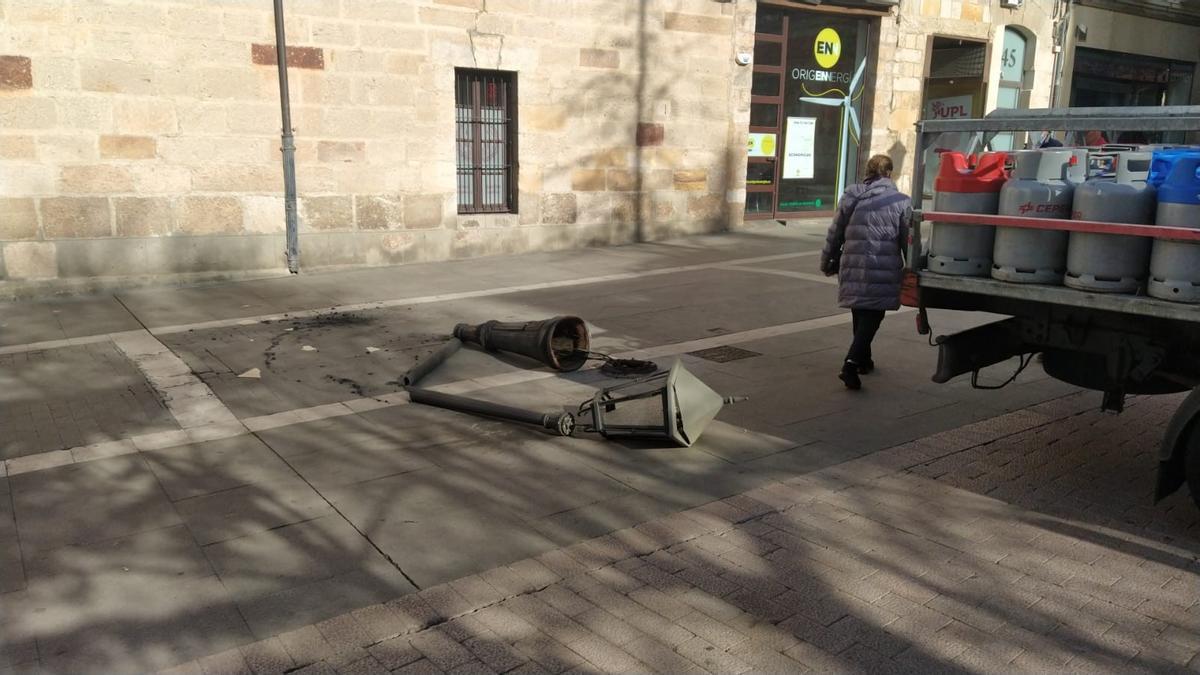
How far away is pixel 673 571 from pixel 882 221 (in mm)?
3356

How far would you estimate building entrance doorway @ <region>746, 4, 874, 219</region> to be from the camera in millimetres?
16047

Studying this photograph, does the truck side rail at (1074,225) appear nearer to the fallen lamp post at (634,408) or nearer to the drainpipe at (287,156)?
the fallen lamp post at (634,408)

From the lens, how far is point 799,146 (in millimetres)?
16797

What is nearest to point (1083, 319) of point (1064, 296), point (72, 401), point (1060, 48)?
point (1064, 296)

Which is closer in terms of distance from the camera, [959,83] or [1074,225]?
[1074,225]

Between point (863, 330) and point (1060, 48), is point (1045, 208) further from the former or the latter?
point (1060, 48)

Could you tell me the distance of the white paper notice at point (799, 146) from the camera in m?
16.6

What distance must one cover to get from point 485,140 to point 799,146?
21.1ft

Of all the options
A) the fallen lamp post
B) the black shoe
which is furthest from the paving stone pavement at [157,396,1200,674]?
the black shoe

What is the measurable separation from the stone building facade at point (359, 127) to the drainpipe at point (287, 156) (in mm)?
97

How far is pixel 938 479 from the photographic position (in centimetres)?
515

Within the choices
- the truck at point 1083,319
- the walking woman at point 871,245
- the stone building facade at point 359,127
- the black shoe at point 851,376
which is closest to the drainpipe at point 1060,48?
the stone building facade at point 359,127

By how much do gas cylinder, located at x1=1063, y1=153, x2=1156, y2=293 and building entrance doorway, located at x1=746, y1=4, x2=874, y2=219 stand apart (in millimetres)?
11790

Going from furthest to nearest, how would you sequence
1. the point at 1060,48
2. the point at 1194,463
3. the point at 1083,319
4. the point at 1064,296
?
the point at 1060,48, the point at 1083,319, the point at 1064,296, the point at 1194,463
